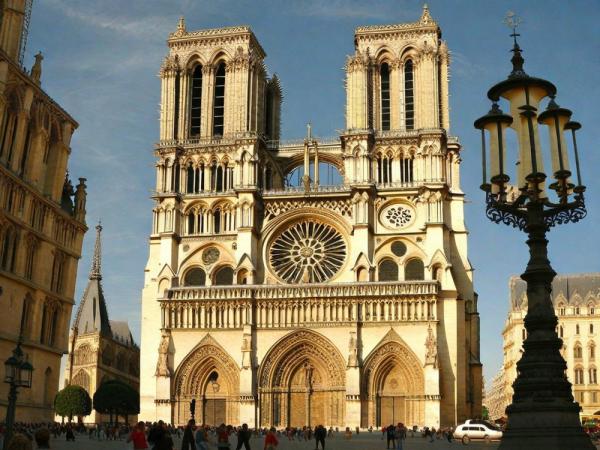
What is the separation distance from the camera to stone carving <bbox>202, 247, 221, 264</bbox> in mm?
56469

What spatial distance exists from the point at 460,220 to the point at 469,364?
9652mm

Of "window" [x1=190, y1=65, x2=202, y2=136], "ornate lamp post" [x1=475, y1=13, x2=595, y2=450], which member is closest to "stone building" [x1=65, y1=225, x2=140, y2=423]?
"window" [x1=190, y1=65, x2=202, y2=136]

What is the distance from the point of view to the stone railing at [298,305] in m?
51.2

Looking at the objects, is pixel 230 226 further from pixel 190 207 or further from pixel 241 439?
pixel 241 439

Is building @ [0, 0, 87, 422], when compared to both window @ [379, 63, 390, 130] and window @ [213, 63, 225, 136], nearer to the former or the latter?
window @ [213, 63, 225, 136]

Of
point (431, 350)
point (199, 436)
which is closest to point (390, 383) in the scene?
point (431, 350)

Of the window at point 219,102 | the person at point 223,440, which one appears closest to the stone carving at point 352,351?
the window at point 219,102

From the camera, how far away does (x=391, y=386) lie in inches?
2028

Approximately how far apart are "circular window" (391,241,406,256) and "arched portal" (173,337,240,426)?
1295cm

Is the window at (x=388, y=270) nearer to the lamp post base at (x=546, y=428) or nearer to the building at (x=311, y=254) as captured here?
the building at (x=311, y=254)

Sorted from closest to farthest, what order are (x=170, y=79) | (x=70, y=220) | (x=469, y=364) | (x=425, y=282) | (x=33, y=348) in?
1. (x=33, y=348)
2. (x=70, y=220)
3. (x=425, y=282)
4. (x=469, y=364)
5. (x=170, y=79)

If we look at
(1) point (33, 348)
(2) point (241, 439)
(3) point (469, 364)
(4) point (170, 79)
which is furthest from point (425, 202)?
(2) point (241, 439)

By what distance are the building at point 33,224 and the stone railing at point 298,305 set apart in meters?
8.79

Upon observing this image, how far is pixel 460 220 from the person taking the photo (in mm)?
55062
